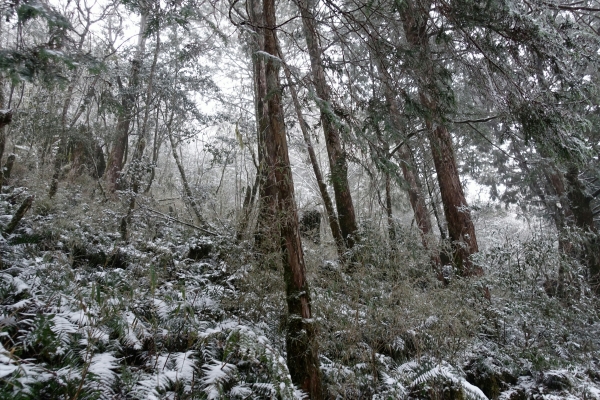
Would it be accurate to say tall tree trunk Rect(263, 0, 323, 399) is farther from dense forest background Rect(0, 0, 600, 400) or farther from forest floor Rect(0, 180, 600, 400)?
forest floor Rect(0, 180, 600, 400)

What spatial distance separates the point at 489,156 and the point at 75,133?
14.3 metres

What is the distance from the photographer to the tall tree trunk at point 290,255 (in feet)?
11.1

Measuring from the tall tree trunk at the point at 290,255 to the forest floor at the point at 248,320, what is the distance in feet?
0.77

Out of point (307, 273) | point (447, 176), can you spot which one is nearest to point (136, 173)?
point (307, 273)

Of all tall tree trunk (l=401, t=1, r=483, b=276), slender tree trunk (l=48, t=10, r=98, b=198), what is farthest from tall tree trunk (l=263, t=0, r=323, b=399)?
slender tree trunk (l=48, t=10, r=98, b=198)

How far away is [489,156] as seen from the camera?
587 inches

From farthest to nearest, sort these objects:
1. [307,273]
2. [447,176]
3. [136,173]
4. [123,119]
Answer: [123,119], [136,173], [447,176], [307,273]

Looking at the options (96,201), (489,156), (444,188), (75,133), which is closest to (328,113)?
(444,188)

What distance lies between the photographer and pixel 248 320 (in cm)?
401

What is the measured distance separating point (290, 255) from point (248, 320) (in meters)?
0.92

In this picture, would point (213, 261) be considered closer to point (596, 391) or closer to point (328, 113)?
point (328, 113)

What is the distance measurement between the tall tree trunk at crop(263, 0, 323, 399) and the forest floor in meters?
0.23

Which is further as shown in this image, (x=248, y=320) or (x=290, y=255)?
(x=248, y=320)

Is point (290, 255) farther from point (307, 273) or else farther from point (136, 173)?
point (136, 173)
